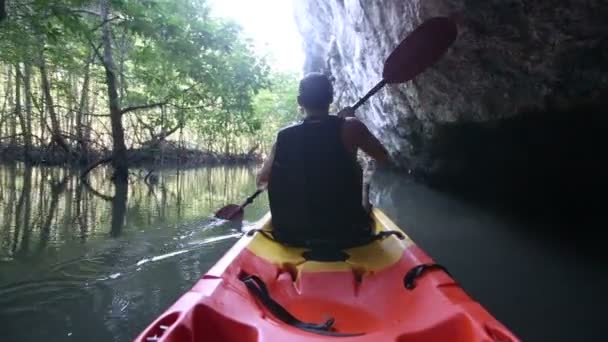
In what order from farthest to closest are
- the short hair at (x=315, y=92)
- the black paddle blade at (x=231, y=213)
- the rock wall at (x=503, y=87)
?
the black paddle blade at (x=231, y=213) < the rock wall at (x=503, y=87) < the short hair at (x=315, y=92)

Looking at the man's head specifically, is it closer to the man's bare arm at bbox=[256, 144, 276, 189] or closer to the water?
the man's bare arm at bbox=[256, 144, 276, 189]

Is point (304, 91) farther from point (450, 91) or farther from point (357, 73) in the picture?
point (357, 73)

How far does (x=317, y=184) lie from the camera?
2502mm

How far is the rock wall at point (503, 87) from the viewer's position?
10.8 ft

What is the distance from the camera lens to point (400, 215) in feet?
20.7

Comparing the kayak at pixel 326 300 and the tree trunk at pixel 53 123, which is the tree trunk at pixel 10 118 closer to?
the tree trunk at pixel 53 123

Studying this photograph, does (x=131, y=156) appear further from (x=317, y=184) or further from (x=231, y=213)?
(x=317, y=184)

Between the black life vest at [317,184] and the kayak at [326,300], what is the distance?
0.12 meters

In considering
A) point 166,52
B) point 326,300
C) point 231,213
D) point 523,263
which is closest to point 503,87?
point 523,263

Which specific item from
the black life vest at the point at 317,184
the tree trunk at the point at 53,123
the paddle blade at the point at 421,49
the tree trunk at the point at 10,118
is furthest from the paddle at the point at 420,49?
the tree trunk at the point at 10,118

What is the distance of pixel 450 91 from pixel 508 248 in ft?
6.05

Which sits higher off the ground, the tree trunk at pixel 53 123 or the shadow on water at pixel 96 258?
the tree trunk at pixel 53 123

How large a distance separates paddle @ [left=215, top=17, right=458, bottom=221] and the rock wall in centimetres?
26

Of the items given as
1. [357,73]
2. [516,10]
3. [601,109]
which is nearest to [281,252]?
[516,10]
